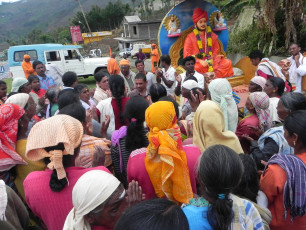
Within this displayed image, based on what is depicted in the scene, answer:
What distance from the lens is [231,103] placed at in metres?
2.90

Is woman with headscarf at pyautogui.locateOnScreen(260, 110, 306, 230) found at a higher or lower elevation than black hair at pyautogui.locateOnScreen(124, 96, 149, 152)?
lower

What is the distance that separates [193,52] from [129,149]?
585 cm

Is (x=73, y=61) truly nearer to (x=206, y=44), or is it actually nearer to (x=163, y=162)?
(x=206, y=44)

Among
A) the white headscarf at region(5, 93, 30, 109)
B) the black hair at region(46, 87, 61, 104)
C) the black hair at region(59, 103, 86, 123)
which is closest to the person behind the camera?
the black hair at region(59, 103, 86, 123)

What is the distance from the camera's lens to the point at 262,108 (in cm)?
277

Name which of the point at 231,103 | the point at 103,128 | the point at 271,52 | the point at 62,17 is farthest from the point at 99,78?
the point at 62,17

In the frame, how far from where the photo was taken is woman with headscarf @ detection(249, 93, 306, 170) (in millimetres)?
2178

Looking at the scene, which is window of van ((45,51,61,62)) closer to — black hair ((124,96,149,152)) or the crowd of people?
the crowd of people

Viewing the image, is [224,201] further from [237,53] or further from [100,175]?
[237,53]

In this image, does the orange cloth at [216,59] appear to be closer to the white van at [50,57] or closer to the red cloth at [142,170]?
the red cloth at [142,170]

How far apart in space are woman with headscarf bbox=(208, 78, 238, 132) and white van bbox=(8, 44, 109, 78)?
1103 centimetres

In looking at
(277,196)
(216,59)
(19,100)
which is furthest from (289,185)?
(216,59)

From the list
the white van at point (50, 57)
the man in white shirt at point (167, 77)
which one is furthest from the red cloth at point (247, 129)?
the white van at point (50, 57)

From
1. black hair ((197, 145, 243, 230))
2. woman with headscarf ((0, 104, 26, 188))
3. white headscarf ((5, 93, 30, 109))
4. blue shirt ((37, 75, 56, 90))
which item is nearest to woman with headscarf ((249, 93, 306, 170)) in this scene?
black hair ((197, 145, 243, 230))
